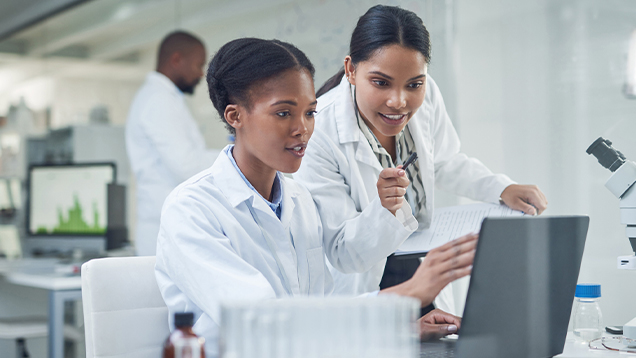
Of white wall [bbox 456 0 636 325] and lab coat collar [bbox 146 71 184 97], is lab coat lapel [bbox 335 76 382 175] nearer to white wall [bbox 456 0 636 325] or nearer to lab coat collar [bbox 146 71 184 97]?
white wall [bbox 456 0 636 325]

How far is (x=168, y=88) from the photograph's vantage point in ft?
7.92

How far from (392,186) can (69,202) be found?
263 cm

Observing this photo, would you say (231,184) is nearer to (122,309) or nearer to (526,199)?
(122,309)

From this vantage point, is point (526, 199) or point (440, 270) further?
point (526, 199)

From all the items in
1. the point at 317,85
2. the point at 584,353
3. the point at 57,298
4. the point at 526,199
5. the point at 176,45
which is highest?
the point at 176,45

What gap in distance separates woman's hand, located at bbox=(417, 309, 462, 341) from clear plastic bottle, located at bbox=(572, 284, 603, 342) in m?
0.27

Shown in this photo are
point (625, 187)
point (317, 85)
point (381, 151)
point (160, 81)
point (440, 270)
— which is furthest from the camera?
point (317, 85)

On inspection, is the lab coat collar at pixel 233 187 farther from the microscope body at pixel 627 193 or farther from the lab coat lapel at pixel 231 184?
the microscope body at pixel 627 193

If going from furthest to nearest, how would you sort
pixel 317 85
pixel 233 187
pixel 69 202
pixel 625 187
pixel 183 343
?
pixel 69 202 → pixel 317 85 → pixel 625 187 → pixel 233 187 → pixel 183 343

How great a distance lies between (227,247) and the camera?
896 millimetres

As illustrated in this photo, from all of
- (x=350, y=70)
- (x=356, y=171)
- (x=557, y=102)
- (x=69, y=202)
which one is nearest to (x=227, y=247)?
(x=356, y=171)

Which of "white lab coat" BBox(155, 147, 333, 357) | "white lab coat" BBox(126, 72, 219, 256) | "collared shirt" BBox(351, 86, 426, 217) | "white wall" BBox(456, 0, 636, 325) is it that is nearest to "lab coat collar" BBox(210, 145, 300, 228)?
"white lab coat" BBox(155, 147, 333, 357)

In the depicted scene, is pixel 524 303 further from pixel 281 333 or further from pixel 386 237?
pixel 281 333

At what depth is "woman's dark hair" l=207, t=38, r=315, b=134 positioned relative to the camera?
1003 millimetres
